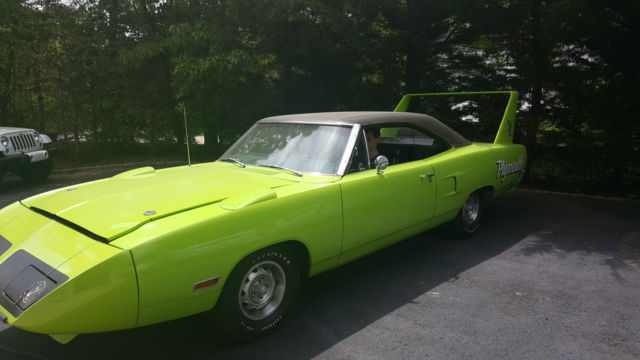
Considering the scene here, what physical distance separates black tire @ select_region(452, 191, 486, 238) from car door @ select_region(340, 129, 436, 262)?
2.88 feet

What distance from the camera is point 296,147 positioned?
4.14 metres

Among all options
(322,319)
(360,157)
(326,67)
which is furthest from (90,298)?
(326,67)

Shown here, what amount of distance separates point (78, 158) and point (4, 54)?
331 centimetres

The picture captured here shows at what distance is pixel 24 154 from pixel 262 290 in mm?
8163

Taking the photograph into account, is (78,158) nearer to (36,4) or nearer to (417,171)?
(36,4)

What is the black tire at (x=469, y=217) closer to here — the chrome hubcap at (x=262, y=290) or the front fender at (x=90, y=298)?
the chrome hubcap at (x=262, y=290)

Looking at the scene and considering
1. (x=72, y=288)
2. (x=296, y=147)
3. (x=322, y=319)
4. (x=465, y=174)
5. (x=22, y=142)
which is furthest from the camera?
(x=22, y=142)

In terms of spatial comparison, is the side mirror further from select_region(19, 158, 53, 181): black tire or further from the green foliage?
select_region(19, 158, 53, 181): black tire

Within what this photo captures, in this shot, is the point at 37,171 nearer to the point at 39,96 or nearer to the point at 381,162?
the point at 39,96

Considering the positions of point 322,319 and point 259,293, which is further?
point 322,319

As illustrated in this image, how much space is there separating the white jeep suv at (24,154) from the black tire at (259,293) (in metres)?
7.79

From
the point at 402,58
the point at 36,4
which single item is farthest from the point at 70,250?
the point at 36,4

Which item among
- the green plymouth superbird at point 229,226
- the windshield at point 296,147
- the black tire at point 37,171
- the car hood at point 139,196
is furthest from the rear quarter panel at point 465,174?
the black tire at point 37,171

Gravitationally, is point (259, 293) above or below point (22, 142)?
below
